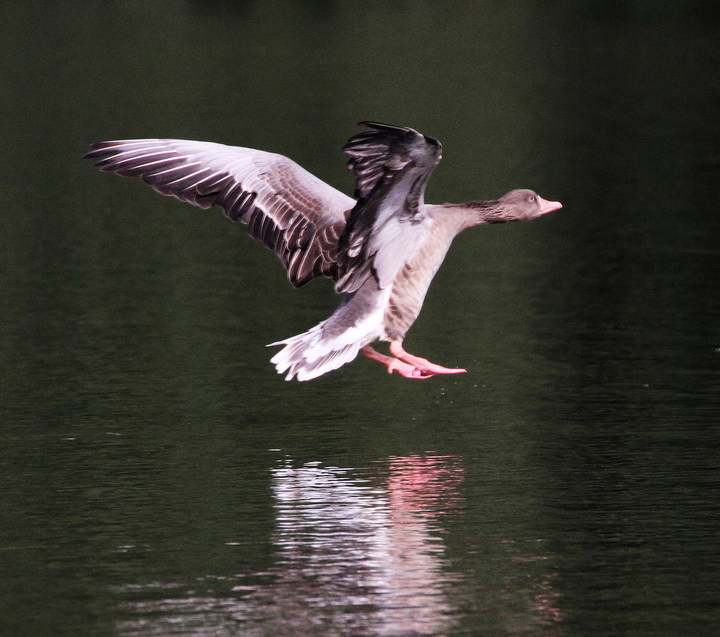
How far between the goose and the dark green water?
74 centimetres

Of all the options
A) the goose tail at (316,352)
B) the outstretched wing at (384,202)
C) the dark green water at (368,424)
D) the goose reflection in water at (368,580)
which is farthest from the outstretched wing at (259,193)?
the goose reflection in water at (368,580)

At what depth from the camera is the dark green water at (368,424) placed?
9.62m

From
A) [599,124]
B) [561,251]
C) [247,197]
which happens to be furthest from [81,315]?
[599,124]

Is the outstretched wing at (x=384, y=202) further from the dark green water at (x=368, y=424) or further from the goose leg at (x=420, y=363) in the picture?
the dark green water at (x=368, y=424)

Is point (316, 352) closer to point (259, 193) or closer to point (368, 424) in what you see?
point (368, 424)

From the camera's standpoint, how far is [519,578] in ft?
32.4

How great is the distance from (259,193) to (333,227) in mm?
626

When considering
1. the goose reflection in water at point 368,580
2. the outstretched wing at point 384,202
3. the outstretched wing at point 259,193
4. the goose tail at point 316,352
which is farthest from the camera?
the outstretched wing at point 259,193

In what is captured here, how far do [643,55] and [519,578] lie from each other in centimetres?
5732

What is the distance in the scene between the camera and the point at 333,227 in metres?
13.5

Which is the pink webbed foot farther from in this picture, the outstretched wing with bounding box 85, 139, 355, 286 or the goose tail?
the outstretched wing with bounding box 85, 139, 355, 286

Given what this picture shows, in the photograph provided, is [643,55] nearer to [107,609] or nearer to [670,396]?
[670,396]

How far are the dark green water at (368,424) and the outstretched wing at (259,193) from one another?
143 cm

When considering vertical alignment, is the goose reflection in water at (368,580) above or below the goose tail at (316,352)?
below
